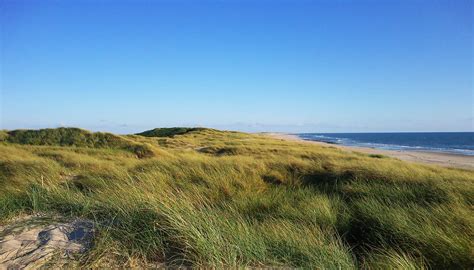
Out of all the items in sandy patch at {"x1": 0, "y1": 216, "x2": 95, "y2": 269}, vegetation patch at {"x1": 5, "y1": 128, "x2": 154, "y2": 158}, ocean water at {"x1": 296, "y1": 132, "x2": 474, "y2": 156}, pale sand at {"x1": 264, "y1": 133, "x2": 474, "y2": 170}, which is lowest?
pale sand at {"x1": 264, "y1": 133, "x2": 474, "y2": 170}

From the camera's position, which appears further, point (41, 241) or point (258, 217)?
point (258, 217)

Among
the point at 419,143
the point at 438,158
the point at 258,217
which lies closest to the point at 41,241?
the point at 258,217

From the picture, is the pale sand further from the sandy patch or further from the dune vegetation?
the sandy patch

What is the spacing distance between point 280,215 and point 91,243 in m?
2.93

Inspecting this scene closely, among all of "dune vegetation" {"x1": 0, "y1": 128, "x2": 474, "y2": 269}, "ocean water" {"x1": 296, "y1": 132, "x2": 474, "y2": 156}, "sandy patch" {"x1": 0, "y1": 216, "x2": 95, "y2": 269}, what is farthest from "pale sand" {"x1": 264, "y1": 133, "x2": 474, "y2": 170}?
"sandy patch" {"x1": 0, "y1": 216, "x2": 95, "y2": 269}

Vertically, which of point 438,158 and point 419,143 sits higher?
point 419,143

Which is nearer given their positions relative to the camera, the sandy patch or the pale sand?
the sandy patch

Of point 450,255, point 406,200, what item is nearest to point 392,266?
point 450,255

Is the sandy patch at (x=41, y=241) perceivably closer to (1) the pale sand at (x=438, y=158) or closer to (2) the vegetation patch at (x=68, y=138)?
(2) the vegetation patch at (x=68, y=138)

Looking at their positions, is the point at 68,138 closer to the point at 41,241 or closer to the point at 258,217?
the point at 258,217

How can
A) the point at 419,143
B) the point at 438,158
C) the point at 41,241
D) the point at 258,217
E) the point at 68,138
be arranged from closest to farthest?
the point at 41,241, the point at 258,217, the point at 68,138, the point at 438,158, the point at 419,143

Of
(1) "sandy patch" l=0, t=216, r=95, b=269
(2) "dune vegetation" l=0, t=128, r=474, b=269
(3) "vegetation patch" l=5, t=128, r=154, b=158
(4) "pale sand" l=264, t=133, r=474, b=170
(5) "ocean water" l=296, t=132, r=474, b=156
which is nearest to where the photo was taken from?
(1) "sandy patch" l=0, t=216, r=95, b=269

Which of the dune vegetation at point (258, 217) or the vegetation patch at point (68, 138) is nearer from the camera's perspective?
the dune vegetation at point (258, 217)

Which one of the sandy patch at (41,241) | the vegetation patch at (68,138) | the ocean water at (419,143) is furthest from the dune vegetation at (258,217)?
the ocean water at (419,143)
